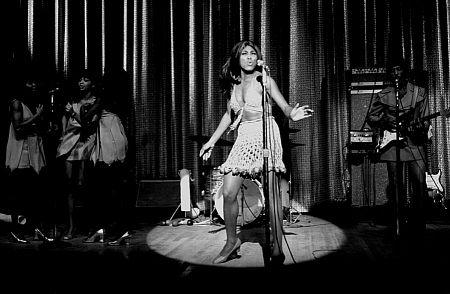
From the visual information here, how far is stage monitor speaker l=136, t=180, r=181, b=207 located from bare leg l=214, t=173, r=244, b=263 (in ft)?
9.79

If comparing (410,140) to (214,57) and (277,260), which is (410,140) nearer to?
(277,260)

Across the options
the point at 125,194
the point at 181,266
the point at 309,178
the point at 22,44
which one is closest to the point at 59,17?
the point at 22,44

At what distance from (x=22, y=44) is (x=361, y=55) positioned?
5.17 meters

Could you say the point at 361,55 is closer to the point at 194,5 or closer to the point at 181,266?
the point at 194,5

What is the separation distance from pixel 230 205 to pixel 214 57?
13.7 ft

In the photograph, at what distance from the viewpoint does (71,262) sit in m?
3.80

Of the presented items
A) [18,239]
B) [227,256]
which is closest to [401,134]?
[227,256]

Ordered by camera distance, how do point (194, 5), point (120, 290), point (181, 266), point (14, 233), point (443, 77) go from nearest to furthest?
point (120, 290)
point (181, 266)
point (14, 233)
point (443, 77)
point (194, 5)

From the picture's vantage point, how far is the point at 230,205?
3.58 metres

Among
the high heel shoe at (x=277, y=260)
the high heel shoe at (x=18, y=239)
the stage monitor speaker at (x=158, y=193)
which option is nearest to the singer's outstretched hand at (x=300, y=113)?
the high heel shoe at (x=277, y=260)

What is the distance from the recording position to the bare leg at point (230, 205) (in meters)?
3.55

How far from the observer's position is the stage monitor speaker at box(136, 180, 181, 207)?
6617 millimetres

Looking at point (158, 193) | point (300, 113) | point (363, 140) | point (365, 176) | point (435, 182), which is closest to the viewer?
point (300, 113)

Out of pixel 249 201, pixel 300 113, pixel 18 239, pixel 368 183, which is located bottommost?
pixel 18 239
